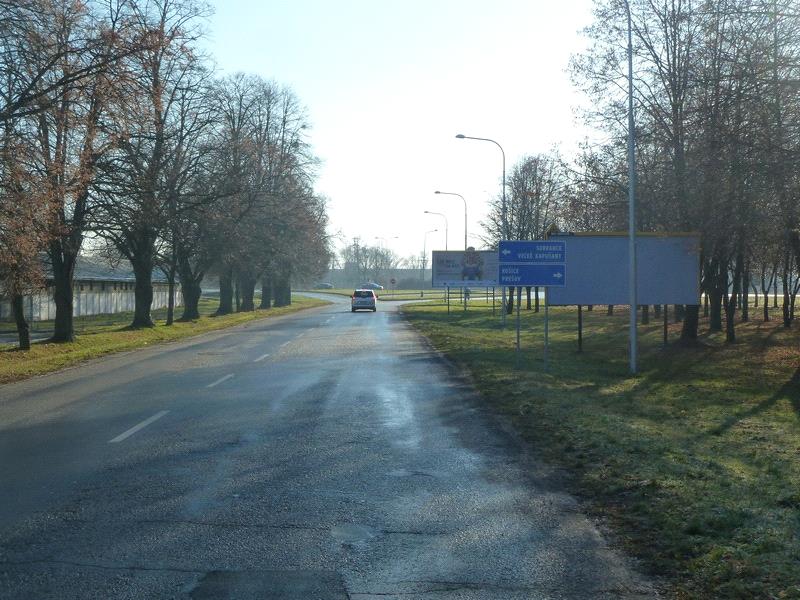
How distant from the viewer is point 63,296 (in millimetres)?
29953

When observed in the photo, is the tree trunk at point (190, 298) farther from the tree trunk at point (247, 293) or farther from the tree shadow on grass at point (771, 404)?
the tree shadow on grass at point (771, 404)

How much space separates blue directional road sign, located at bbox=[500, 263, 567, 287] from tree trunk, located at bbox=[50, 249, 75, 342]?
17.2 m

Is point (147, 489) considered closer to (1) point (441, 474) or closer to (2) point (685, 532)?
(1) point (441, 474)

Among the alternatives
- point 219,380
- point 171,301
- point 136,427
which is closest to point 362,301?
point 171,301

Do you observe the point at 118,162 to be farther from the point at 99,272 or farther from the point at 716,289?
the point at 99,272

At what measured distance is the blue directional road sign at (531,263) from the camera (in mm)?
19000

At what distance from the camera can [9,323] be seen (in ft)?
168

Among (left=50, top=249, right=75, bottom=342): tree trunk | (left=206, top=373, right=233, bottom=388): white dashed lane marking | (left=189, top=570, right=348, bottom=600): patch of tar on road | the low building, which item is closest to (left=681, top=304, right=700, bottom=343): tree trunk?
(left=206, top=373, right=233, bottom=388): white dashed lane marking

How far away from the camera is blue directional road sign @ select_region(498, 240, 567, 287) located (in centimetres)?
1900

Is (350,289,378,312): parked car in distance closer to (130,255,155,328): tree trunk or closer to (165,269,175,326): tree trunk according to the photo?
(165,269,175,326): tree trunk

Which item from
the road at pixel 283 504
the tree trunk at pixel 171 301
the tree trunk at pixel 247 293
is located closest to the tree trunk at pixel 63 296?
the tree trunk at pixel 171 301

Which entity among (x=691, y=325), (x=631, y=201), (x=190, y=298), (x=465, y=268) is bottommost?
(x=691, y=325)

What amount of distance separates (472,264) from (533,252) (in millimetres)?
35245

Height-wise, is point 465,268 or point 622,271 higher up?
point 465,268
